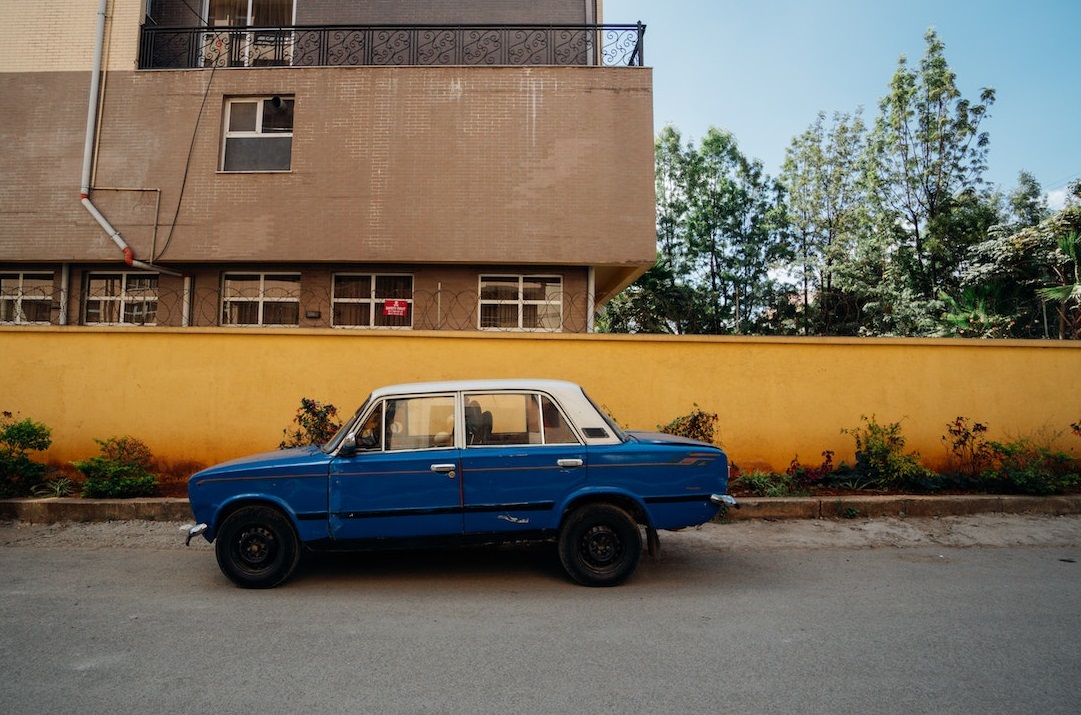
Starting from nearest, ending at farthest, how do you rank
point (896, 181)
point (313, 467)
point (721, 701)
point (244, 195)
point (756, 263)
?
point (721, 701) → point (313, 467) → point (244, 195) → point (896, 181) → point (756, 263)

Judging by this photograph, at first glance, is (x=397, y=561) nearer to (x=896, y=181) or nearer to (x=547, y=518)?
(x=547, y=518)

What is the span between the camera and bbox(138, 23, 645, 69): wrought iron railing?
1281 cm

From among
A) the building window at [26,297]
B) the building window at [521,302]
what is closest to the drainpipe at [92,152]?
the building window at [26,297]

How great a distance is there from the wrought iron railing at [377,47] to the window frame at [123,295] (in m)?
4.07

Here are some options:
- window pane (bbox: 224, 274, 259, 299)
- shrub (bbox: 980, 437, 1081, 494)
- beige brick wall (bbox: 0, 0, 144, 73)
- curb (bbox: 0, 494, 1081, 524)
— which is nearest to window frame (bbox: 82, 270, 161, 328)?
window pane (bbox: 224, 274, 259, 299)

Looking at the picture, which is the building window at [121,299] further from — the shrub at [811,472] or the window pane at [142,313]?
the shrub at [811,472]

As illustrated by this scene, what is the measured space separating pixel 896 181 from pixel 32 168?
84.6 ft

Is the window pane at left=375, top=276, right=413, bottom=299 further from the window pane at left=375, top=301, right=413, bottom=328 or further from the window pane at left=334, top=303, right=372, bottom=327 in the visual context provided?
the window pane at left=334, top=303, right=372, bottom=327

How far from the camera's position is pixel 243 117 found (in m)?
12.6

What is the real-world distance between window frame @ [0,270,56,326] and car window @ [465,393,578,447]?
11617mm

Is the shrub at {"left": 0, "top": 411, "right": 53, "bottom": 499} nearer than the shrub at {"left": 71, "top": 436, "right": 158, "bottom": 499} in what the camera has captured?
No

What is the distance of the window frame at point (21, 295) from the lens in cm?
1278

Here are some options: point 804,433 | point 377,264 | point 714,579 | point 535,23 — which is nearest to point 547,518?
point 714,579

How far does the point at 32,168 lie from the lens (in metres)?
12.2
